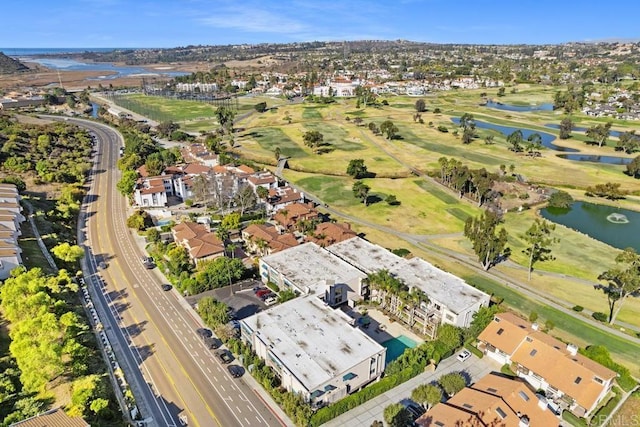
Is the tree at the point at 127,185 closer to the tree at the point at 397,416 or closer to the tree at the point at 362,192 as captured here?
the tree at the point at 362,192

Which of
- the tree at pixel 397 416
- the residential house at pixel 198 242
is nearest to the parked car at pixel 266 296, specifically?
the residential house at pixel 198 242

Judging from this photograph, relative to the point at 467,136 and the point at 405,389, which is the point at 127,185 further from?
the point at 467,136

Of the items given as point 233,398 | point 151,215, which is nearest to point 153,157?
point 151,215

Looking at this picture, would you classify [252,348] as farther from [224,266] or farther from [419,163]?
[419,163]

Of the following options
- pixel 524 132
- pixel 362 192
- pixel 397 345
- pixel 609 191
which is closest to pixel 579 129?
pixel 524 132

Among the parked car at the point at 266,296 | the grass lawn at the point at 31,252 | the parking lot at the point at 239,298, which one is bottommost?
the parking lot at the point at 239,298

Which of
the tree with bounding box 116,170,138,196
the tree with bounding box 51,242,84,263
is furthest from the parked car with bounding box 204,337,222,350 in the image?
the tree with bounding box 116,170,138,196
